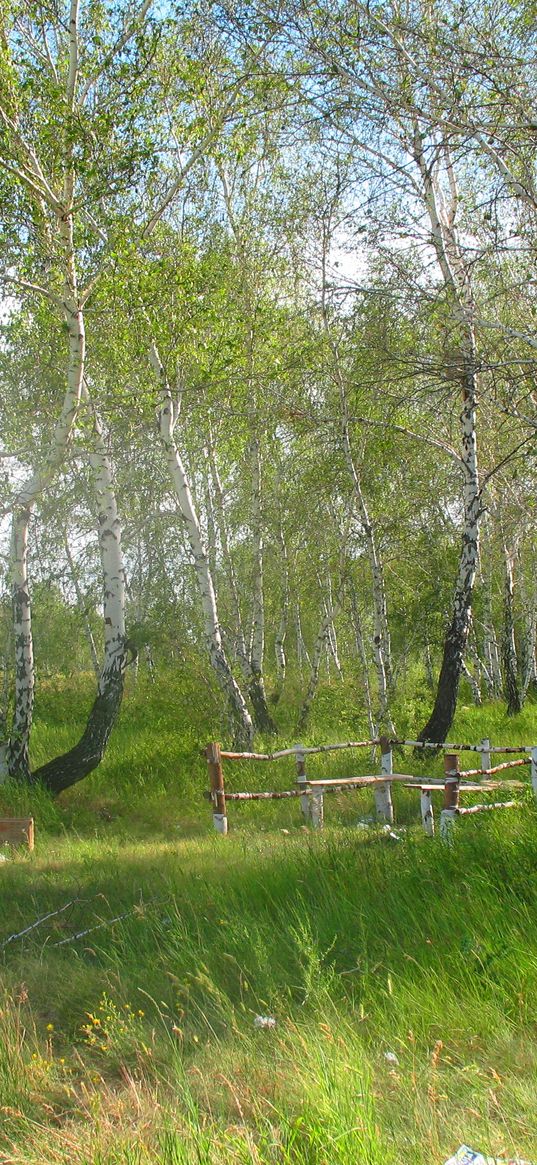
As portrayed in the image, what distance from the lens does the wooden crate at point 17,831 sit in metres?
9.92

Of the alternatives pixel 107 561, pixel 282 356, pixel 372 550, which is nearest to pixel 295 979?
pixel 107 561

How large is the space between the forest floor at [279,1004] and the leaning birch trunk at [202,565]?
562 cm

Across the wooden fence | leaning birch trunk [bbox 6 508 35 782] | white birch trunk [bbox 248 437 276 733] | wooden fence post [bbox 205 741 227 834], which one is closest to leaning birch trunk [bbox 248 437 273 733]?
white birch trunk [bbox 248 437 276 733]

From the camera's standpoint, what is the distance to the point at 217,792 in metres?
10.4

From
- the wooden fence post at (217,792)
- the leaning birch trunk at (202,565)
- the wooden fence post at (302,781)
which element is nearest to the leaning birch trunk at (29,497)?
the leaning birch trunk at (202,565)

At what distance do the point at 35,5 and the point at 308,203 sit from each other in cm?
625

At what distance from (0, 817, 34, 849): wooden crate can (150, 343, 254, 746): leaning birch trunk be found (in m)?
4.85

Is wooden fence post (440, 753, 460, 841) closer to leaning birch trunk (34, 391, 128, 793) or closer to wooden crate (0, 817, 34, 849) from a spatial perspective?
wooden crate (0, 817, 34, 849)

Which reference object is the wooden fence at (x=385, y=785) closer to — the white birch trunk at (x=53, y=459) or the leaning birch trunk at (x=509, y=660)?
the white birch trunk at (x=53, y=459)

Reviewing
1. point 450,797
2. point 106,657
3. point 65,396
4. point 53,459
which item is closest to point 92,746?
point 106,657

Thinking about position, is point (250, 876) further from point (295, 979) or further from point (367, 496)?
point (367, 496)

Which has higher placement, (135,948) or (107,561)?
(107,561)

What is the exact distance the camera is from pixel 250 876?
7.36 meters

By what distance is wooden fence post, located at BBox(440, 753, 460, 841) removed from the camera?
7.47 m
